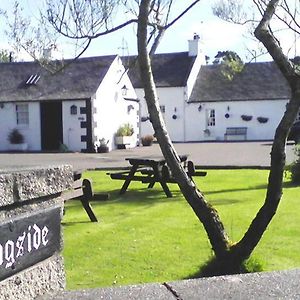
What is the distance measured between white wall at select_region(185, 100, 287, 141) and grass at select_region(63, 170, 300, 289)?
29.1 meters

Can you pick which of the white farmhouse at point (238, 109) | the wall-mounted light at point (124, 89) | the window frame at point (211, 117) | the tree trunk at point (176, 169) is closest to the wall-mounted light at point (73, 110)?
the wall-mounted light at point (124, 89)

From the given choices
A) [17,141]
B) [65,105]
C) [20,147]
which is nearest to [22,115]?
[17,141]

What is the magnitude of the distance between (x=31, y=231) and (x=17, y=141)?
28680 mm

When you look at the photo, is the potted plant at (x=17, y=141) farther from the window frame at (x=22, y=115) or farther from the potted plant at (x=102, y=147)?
the potted plant at (x=102, y=147)

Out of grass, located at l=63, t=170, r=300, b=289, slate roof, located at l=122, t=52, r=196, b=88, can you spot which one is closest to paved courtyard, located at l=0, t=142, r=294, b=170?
grass, located at l=63, t=170, r=300, b=289

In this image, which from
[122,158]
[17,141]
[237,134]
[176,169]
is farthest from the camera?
[237,134]

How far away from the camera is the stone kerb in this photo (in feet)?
8.19

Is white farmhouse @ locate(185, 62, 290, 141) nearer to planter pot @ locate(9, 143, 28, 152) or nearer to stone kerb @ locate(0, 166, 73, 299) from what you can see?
planter pot @ locate(9, 143, 28, 152)

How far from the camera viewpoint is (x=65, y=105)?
97.6ft

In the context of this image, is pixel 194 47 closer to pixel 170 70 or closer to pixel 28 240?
pixel 170 70

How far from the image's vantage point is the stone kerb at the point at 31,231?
2.50 m

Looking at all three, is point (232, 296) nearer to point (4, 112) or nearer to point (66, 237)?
point (66, 237)

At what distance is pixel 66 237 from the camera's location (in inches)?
311

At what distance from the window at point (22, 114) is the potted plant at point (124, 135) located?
4878 millimetres
